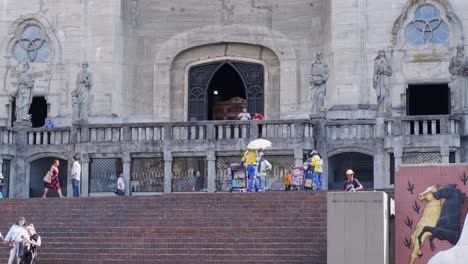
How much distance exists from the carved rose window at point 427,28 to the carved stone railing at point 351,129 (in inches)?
201

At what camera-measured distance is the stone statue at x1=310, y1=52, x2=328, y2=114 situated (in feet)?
134

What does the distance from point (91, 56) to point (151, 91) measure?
2.80m

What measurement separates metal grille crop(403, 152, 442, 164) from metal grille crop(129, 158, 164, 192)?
27.2ft

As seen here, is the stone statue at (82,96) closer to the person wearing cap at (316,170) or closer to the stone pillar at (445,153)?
the person wearing cap at (316,170)

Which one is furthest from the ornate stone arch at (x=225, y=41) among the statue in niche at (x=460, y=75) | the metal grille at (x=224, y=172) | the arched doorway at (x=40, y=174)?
the statue in niche at (x=460, y=75)

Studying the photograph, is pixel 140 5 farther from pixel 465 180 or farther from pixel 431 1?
pixel 465 180

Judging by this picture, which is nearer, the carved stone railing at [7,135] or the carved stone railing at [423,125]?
the carved stone railing at [423,125]

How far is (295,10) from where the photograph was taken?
156 ft

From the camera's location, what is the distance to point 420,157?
39.9 metres

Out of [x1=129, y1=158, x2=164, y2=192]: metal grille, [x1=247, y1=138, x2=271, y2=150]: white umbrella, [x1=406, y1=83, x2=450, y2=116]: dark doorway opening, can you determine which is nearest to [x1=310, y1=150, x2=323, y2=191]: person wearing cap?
[x1=247, y1=138, x2=271, y2=150]: white umbrella

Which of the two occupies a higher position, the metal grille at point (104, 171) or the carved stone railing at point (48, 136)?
the carved stone railing at point (48, 136)

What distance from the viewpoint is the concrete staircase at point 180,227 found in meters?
29.7

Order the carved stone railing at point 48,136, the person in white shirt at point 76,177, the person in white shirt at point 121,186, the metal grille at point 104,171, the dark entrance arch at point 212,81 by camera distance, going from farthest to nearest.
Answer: the dark entrance arch at point 212,81
the carved stone railing at point 48,136
the metal grille at point 104,171
the person in white shirt at point 121,186
the person in white shirt at point 76,177

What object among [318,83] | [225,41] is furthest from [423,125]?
[225,41]
